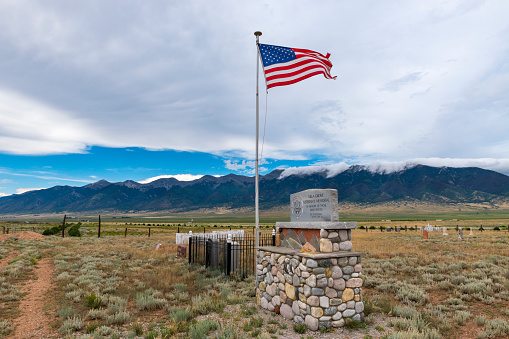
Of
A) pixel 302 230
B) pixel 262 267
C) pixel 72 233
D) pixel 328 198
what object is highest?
pixel 328 198

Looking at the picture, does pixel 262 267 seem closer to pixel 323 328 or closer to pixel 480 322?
pixel 323 328

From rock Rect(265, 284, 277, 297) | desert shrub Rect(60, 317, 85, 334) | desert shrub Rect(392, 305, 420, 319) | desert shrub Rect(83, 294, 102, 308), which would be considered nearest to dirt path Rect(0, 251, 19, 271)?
desert shrub Rect(83, 294, 102, 308)

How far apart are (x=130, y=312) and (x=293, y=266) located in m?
5.03

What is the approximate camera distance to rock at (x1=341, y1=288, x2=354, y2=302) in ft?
23.7

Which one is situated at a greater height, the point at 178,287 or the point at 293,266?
the point at 293,266

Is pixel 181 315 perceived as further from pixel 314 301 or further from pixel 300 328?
pixel 314 301

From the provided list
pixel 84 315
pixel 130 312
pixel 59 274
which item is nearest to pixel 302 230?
pixel 130 312

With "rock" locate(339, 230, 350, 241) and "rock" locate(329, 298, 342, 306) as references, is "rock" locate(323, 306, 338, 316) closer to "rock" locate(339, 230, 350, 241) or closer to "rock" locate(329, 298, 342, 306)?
"rock" locate(329, 298, 342, 306)

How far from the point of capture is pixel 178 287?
420 inches

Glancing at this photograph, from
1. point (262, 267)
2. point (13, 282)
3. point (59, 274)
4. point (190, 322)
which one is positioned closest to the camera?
point (190, 322)

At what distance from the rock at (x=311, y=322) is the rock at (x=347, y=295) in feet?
3.08

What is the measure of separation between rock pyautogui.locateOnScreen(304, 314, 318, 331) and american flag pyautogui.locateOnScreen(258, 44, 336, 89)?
7.07 m

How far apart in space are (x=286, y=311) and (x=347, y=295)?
1725 millimetres

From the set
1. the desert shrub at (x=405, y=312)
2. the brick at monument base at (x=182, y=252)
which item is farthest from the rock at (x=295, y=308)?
the brick at monument base at (x=182, y=252)
